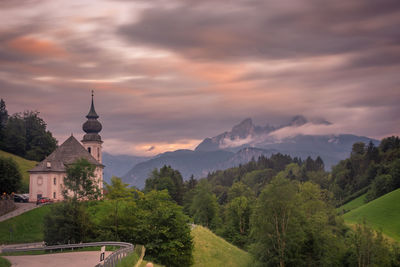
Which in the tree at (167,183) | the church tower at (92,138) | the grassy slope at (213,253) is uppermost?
the church tower at (92,138)

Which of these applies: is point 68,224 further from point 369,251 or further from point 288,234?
point 369,251

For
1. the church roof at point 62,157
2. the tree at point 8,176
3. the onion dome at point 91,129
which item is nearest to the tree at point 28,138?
the onion dome at point 91,129

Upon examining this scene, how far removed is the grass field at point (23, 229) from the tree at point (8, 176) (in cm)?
1431

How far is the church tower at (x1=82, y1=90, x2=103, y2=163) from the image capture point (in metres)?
136

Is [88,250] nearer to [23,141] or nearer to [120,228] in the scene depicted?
[120,228]

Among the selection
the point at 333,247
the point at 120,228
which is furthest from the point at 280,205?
the point at 120,228

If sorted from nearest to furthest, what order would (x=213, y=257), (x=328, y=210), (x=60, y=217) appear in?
(x=60, y=217) < (x=213, y=257) < (x=328, y=210)

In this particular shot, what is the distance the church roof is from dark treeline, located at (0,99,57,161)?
138 feet

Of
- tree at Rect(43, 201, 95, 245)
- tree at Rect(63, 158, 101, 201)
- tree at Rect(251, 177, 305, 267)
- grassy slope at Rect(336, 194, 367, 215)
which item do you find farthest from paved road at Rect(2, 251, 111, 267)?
grassy slope at Rect(336, 194, 367, 215)

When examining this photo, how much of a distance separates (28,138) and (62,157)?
185ft

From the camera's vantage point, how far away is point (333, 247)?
232ft

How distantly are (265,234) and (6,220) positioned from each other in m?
44.1

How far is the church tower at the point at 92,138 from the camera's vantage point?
5335 inches

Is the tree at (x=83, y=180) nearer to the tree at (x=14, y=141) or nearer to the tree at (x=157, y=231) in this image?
the tree at (x=157, y=231)
